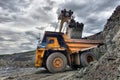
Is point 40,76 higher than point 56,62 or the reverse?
the reverse

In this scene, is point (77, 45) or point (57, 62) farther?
point (77, 45)

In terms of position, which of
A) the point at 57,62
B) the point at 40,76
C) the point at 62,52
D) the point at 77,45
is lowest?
the point at 40,76

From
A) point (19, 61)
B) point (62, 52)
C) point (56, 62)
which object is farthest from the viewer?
point (19, 61)

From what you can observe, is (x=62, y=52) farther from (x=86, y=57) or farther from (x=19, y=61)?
(x=19, y=61)

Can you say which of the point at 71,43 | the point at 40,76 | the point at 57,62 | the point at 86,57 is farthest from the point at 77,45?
the point at 40,76

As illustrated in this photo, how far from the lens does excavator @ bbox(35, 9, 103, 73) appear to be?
14.0 meters

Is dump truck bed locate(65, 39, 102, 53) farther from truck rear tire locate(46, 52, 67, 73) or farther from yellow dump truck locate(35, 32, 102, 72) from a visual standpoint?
truck rear tire locate(46, 52, 67, 73)

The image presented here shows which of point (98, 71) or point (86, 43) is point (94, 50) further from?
point (98, 71)

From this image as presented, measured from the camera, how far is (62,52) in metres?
14.5

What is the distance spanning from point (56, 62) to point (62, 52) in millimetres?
810

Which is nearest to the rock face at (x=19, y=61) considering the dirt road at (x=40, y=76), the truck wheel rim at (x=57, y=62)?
the dirt road at (x=40, y=76)

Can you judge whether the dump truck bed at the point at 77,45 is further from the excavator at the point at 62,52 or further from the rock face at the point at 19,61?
the rock face at the point at 19,61

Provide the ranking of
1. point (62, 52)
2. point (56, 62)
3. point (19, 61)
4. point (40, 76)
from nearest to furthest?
point (40, 76), point (56, 62), point (62, 52), point (19, 61)

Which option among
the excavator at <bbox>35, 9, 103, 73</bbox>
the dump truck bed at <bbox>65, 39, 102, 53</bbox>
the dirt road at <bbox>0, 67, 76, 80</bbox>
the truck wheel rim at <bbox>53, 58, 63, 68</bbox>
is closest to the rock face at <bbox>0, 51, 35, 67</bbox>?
the dirt road at <bbox>0, 67, 76, 80</bbox>
